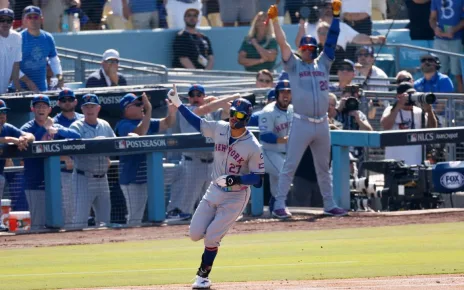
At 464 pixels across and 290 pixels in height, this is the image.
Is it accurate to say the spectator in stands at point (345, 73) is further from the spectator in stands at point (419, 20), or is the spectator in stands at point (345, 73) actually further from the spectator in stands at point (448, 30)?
the spectator in stands at point (419, 20)

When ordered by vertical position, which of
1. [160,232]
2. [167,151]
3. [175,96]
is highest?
[175,96]

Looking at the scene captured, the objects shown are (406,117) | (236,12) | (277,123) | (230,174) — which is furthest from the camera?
(236,12)

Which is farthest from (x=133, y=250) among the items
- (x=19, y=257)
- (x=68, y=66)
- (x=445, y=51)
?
(x=445, y=51)

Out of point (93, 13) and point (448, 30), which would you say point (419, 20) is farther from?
point (93, 13)

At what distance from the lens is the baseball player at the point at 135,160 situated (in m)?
13.7

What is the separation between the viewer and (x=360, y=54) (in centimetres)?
1745

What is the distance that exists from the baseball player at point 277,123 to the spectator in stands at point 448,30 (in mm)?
4157

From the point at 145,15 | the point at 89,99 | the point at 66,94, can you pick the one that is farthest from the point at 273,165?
the point at 145,15

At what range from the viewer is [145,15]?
18906mm

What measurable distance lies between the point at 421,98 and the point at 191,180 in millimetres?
3196

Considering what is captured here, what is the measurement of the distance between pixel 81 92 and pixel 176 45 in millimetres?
4061

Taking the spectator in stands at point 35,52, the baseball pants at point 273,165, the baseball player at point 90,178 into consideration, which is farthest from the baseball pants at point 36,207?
the baseball pants at point 273,165

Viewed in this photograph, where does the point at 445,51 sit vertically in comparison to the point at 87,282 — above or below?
above

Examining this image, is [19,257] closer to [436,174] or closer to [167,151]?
[167,151]
